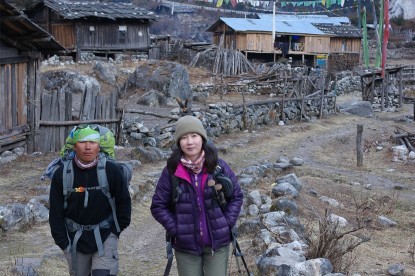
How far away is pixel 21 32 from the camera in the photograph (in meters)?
11.9

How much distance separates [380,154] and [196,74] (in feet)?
55.9

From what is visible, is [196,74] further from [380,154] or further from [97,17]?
[380,154]

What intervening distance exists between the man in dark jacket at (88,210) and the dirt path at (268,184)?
1.53m

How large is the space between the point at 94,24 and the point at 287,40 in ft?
54.6

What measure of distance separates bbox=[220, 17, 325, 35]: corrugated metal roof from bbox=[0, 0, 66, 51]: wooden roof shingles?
3382 centimetres

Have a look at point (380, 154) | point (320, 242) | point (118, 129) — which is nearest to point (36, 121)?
point (118, 129)

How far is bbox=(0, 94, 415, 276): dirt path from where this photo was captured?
272 inches

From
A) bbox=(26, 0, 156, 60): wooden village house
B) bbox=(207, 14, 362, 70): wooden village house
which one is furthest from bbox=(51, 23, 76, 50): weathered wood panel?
bbox=(207, 14, 362, 70): wooden village house

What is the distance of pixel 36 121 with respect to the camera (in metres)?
12.8

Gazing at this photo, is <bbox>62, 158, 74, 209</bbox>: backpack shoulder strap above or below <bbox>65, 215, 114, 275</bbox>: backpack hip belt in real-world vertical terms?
above

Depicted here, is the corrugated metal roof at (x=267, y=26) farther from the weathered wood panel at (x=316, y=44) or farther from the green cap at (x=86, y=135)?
the green cap at (x=86, y=135)

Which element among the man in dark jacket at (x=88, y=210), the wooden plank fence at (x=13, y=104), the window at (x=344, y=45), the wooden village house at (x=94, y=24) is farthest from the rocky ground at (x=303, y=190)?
the window at (x=344, y=45)

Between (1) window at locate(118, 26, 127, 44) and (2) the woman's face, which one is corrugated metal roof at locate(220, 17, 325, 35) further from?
(2) the woman's face

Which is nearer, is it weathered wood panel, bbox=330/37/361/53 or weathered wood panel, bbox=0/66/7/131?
weathered wood panel, bbox=0/66/7/131
